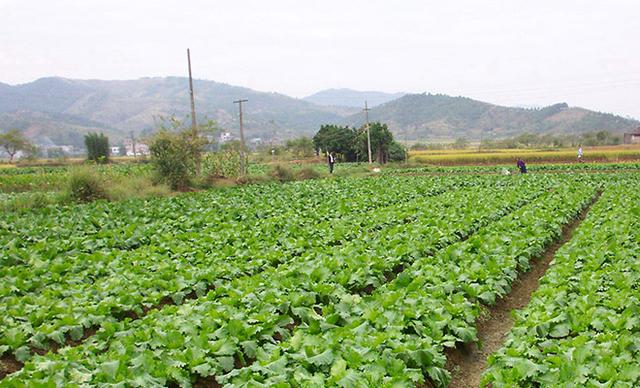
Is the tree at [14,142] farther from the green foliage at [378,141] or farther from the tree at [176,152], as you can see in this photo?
the tree at [176,152]

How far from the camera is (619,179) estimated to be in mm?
27531

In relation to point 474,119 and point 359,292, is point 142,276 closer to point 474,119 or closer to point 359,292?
point 359,292

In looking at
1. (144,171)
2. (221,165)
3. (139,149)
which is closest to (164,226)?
(144,171)

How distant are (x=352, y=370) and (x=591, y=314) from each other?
339 centimetres

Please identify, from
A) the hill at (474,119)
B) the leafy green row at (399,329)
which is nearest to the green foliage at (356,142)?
the leafy green row at (399,329)

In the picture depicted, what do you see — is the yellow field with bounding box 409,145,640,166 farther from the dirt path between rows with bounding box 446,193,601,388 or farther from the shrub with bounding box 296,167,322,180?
the dirt path between rows with bounding box 446,193,601,388

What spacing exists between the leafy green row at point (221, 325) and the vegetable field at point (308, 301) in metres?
0.02

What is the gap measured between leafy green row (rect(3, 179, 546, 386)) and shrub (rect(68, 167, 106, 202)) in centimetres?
1565

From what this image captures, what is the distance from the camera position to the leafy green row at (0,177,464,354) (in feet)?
22.9

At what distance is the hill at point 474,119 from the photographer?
119812mm

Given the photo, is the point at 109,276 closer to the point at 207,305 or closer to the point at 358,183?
the point at 207,305

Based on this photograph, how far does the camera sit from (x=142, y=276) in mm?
9117

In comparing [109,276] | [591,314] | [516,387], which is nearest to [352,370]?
[516,387]

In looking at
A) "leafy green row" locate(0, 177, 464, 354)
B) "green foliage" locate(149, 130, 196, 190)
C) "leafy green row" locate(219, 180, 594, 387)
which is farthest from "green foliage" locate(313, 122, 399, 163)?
"leafy green row" locate(219, 180, 594, 387)
